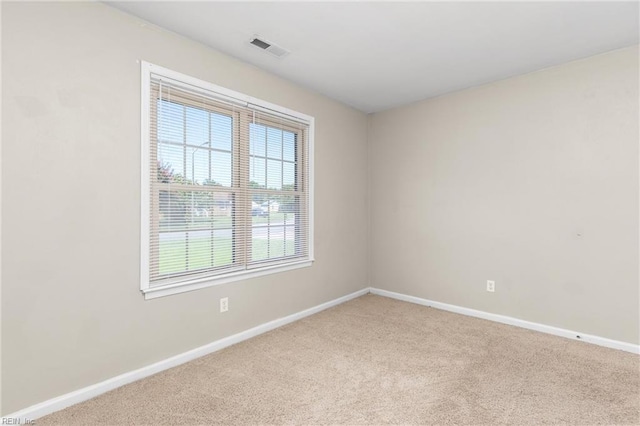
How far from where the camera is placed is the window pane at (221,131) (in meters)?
2.65

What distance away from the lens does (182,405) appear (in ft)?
6.17

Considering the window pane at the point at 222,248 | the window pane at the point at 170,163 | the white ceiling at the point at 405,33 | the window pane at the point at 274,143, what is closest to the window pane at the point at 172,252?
the window pane at the point at 222,248

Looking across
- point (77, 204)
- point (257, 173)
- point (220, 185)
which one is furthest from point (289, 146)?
point (77, 204)

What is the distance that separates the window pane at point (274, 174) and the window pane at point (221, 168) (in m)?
0.45

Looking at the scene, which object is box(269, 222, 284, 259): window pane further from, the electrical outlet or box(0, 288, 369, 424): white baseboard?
the electrical outlet

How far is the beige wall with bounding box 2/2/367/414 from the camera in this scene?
1720mm

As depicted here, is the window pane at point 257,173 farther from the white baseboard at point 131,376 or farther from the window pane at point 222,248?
the white baseboard at point 131,376

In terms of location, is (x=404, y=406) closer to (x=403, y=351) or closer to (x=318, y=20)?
(x=403, y=351)

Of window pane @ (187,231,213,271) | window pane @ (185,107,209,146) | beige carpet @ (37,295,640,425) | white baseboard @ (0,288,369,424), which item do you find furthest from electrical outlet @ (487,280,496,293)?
window pane @ (185,107,209,146)

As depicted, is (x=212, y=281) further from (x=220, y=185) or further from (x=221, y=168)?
(x=221, y=168)

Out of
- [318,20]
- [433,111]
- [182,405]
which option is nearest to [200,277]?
[182,405]

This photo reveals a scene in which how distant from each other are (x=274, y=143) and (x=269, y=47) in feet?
2.91

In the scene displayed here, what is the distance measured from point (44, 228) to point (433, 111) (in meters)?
3.65

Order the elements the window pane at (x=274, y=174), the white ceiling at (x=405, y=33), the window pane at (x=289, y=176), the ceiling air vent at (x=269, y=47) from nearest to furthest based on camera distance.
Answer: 1. the white ceiling at (x=405, y=33)
2. the ceiling air vent at (x=269, y=47)
3. the window pane at (x=274, y=174)
4. the window pane at (x=289, y=176)
